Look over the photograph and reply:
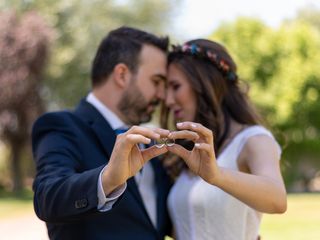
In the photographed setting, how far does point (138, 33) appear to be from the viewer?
4.30m

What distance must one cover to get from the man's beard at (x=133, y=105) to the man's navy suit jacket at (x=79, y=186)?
0.79 ft

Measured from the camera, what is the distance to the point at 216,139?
4.15 meters

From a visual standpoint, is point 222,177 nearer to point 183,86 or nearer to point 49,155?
point 49,155

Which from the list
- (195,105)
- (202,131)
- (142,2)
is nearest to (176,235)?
(195,105)

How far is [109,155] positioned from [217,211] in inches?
28.0

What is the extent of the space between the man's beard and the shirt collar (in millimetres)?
82

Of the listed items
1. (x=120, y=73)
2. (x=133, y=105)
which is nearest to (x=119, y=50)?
(x=120, y=73)

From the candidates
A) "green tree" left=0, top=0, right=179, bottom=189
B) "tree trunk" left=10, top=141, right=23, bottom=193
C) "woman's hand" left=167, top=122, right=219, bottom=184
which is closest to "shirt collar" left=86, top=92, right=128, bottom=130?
"woman's hand" left=167, top=122, right=219, bottom=184

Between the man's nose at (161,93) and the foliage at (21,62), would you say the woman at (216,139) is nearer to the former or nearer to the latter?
the man's nose at (161,93)

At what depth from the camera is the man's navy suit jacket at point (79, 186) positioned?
2.85 meters

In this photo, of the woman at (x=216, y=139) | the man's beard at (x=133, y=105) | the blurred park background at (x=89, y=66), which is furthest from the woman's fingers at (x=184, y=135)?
the blurred park background at (x=89, y=66)

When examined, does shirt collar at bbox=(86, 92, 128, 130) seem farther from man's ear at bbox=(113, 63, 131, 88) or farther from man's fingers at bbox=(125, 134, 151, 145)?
man's fingers at bbox=(125, 134, 151, 145)

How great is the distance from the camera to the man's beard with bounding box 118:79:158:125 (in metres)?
4.16

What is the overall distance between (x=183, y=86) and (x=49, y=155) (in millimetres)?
1228
